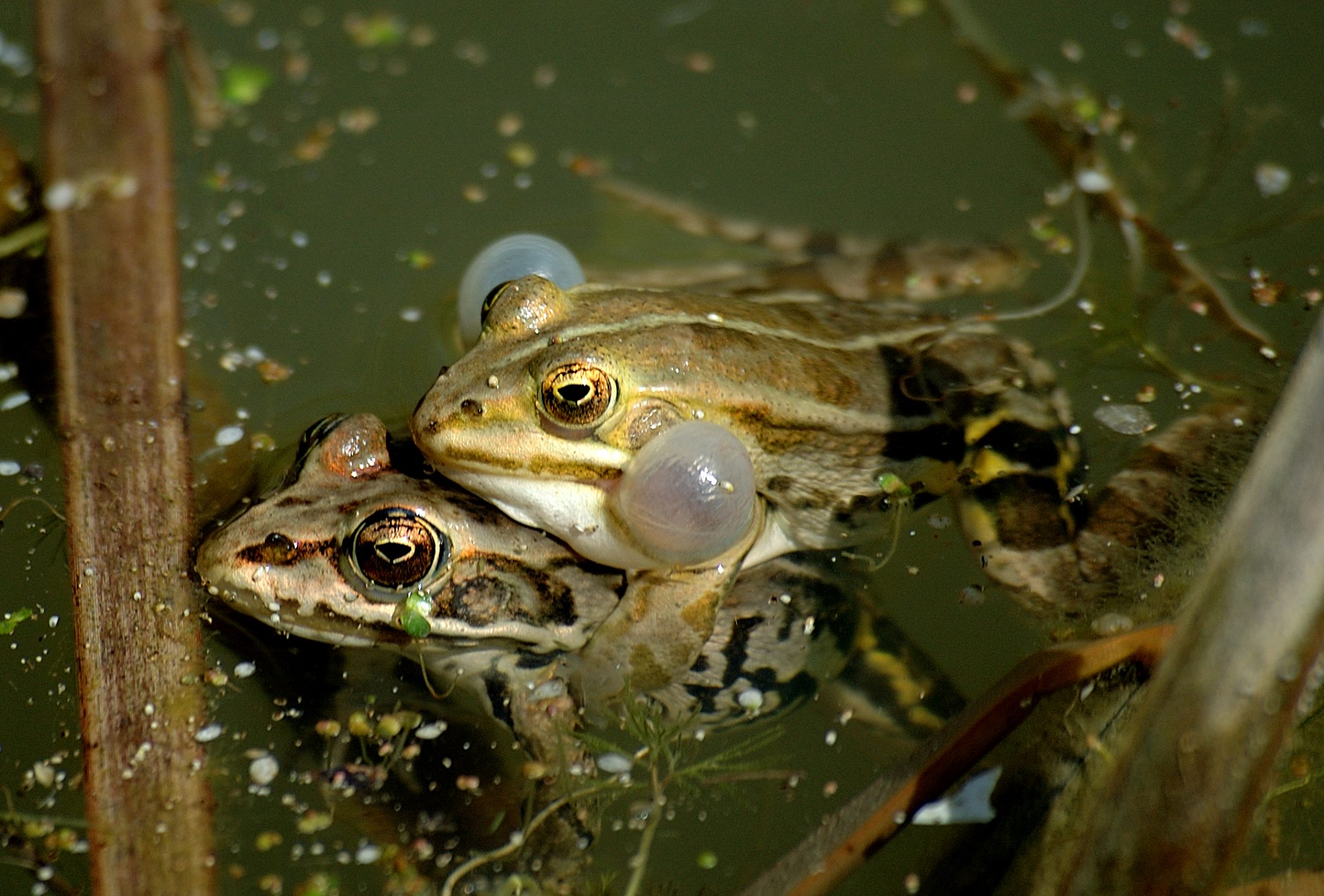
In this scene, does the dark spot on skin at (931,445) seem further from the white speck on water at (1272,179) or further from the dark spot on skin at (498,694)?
the white speck on water at (1272,179)

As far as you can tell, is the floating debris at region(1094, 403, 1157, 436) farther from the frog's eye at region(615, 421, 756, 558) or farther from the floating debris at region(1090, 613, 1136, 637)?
the frog's eye at region(615, 421, 756, 558)

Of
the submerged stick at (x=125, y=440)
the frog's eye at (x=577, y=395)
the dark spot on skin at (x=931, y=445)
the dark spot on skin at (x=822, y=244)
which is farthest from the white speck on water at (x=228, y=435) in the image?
the dark spot on skin at (x=822, y=244)

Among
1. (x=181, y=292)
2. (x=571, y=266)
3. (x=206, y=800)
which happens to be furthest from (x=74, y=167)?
(x=206, y=800)

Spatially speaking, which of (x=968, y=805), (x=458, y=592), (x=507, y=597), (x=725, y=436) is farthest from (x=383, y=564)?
(x=968, y=805)

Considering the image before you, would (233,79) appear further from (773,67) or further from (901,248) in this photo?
(901,248)

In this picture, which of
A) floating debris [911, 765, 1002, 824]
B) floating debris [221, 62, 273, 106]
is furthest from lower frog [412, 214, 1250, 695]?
floating debris [221, 62, 273, 106]

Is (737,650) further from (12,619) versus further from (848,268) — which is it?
(12,619)
